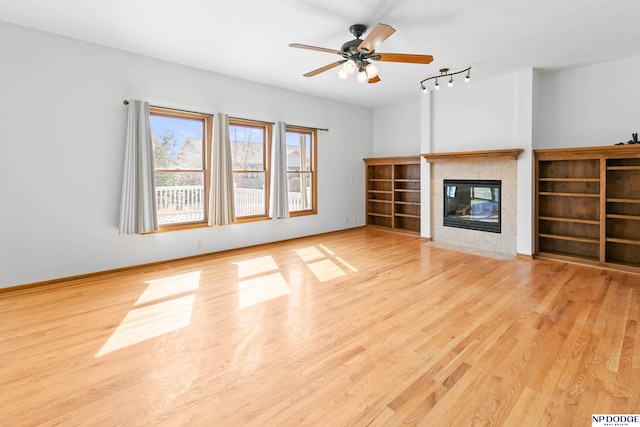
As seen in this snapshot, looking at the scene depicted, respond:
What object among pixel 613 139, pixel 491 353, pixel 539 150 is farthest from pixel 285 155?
pixel 613 139

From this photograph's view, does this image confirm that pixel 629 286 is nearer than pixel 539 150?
Yes

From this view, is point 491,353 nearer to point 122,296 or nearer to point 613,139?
point 122,296

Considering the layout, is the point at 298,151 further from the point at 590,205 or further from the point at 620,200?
the point at 620,200

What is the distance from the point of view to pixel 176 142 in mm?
5059

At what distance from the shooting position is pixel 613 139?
15.5 ft

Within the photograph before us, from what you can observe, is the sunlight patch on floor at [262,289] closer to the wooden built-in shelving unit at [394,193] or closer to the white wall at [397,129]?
the wooden built-in shelving unit at [394,193]

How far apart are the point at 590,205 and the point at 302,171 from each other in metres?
4.90

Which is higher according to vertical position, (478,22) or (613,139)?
(478,22)

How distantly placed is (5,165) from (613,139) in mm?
7918

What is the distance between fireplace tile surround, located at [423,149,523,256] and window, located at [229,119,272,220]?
3.17 m

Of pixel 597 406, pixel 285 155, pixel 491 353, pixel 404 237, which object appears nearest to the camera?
pixel 597 406

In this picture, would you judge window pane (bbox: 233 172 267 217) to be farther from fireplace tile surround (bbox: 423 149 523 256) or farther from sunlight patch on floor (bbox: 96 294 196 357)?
fireplace tile surround (bbox: 423 149 523 256)

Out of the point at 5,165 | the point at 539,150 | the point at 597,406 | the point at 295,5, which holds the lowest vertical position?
the point at 597,406

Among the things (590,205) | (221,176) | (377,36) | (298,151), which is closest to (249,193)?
(221,176)
